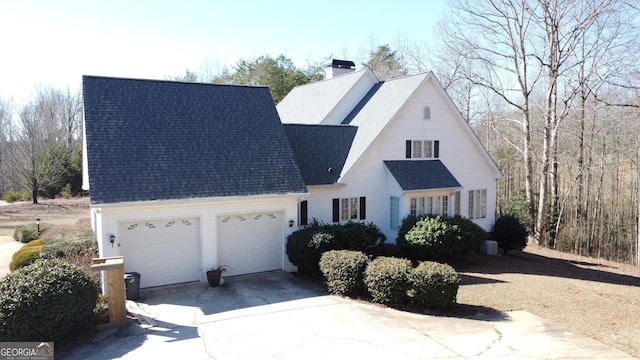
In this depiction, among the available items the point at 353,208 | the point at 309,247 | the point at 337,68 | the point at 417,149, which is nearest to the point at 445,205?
the point at 417,149

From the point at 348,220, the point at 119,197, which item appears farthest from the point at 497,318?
the point at 119,197

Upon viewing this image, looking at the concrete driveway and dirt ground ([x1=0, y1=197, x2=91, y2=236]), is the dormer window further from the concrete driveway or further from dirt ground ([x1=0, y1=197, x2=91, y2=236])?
dirt ground ([x1=0, y1=197, x2=91, y2=236])

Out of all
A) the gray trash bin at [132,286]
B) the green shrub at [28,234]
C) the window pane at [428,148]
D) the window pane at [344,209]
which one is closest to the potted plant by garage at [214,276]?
the gray trash bin at [132,286]

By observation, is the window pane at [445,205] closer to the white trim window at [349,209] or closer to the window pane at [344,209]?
the white trim window at [349,209]

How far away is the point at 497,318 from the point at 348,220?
808 centimetres

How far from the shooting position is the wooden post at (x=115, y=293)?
1060 cm

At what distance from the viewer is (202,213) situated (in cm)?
1441

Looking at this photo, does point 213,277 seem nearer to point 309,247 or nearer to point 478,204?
point 309,247

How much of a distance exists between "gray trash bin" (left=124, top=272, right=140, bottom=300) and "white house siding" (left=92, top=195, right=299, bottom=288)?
93cm

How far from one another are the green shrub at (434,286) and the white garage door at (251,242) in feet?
18.5

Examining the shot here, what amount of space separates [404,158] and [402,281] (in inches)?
355

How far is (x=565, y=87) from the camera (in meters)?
26.7

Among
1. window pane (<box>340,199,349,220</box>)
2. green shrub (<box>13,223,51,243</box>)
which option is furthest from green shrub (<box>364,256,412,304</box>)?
green shrub (<box>13,223,51,243</box>)

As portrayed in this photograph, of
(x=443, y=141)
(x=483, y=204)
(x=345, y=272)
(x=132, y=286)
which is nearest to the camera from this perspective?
(x=132, y=286)
